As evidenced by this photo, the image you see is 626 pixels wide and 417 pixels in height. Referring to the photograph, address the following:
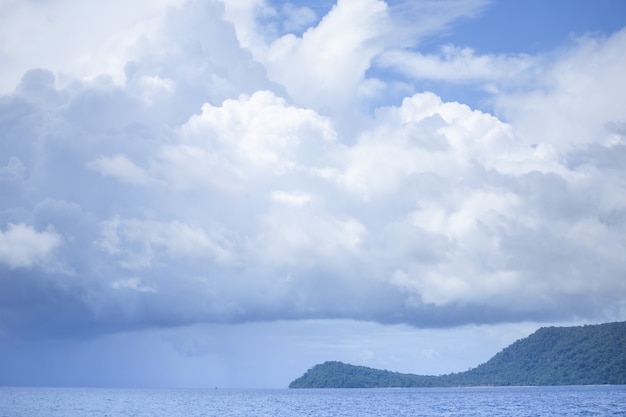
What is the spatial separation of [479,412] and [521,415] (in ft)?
39.7

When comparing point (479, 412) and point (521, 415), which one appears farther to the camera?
point (479, 412)

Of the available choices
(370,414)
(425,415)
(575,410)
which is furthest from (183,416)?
(575,410)

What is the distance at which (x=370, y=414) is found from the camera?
139 m

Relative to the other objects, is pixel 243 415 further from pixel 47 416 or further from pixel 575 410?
pixel 575 410

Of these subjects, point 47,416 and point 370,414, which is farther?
point 370,414

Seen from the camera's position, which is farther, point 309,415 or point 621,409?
point 309,415

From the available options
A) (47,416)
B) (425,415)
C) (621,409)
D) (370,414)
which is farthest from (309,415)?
(621,409)

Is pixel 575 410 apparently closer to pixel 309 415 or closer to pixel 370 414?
pixel 370 414

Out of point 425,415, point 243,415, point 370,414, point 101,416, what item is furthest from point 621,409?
point 101,416

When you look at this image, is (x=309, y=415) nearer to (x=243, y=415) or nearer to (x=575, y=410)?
(x=243, y=415)

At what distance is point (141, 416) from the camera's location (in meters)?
134

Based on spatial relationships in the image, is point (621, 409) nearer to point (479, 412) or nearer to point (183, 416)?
point (479, 412)

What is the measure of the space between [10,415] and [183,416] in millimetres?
31681

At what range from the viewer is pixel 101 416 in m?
132
